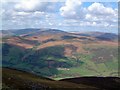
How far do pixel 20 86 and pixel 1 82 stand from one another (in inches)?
184

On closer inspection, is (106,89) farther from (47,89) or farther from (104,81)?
(47,89)

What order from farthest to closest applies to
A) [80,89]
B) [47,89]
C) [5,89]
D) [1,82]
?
1. [80,89]
2. [47,89]
3. [1,82]
4. [5,89]

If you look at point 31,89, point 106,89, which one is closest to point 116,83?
point 106,89

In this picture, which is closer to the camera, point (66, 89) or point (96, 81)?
point (66, 89)

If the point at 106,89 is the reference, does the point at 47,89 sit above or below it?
above

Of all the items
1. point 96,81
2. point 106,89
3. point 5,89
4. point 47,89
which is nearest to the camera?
point 5,89

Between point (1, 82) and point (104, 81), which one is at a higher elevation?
point (1, 82)

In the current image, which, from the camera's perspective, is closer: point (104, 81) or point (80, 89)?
point (80, 89)

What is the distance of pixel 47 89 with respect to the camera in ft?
238

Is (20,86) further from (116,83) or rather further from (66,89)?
(116,83)

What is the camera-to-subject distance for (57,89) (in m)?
77.0

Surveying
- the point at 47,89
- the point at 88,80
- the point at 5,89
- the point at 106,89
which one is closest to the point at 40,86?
the point at 47,89

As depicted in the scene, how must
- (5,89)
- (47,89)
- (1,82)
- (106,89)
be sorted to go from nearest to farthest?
(5,89)
(1,82)
(47,89)
(106,89)

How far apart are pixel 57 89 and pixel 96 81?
180ft
